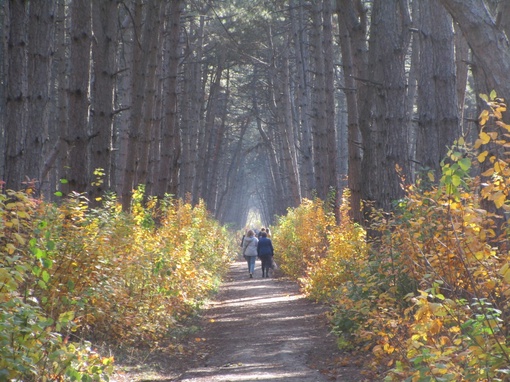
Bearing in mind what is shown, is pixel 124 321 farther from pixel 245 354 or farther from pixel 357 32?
pixel 357 32

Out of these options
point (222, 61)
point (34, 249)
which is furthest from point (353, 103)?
point (222, 61)

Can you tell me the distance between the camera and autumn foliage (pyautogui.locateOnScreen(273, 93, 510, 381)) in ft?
14.4

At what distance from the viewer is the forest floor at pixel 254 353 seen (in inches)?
314

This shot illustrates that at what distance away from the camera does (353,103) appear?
17.9 metres

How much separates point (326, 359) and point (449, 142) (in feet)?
14.5

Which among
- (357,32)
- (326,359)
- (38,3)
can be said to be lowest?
(326,359)

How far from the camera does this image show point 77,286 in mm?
7492

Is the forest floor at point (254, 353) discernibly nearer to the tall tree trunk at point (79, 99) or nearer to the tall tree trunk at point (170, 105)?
the tall tree trunk at point (79, 99)

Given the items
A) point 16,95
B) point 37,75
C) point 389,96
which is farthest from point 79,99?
point 389,96

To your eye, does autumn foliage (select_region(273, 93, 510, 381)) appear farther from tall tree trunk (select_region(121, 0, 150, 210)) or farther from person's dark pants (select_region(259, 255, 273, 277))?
person's dark pants (select_region(259, 255, 273, 277))

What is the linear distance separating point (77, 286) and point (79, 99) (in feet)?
14.3

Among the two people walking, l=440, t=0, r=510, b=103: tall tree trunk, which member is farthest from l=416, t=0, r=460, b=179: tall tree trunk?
the two people walking

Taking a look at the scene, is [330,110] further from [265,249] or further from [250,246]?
[250,246]

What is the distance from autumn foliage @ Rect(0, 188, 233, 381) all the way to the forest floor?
50cm
